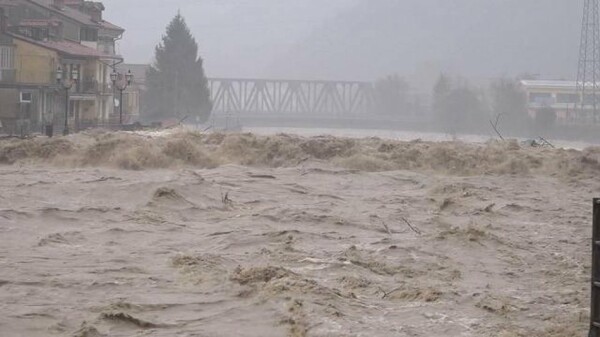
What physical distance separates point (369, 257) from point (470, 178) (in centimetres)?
1195

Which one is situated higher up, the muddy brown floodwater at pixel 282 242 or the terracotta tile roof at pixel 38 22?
the terracotta tile roof at pixel 38 22

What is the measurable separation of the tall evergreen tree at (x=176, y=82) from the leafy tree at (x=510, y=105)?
17906 mm

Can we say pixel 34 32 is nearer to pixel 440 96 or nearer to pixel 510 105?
pixel 440 96

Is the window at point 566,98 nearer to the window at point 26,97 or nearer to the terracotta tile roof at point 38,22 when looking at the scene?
the terracotta tile roof at point 38,22

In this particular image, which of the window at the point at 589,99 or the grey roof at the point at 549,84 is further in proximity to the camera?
the grey roof at the point at 549,84

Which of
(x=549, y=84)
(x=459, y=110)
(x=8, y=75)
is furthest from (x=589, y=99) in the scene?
(x=8, y=75)

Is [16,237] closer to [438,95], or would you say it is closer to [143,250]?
[143,250]

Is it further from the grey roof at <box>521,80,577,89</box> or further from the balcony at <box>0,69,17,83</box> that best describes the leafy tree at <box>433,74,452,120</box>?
the balcony at <box>0,69,17,83</box>

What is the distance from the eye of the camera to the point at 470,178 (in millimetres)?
22578

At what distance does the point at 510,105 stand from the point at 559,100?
10.8 feet

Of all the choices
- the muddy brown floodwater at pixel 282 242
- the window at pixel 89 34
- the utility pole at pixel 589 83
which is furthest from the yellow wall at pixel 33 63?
the utility pole at pixel 589 83

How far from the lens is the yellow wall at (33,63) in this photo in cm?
3625

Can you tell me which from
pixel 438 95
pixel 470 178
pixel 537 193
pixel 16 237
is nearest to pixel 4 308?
pixel 16 237

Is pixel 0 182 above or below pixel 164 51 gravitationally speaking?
below
